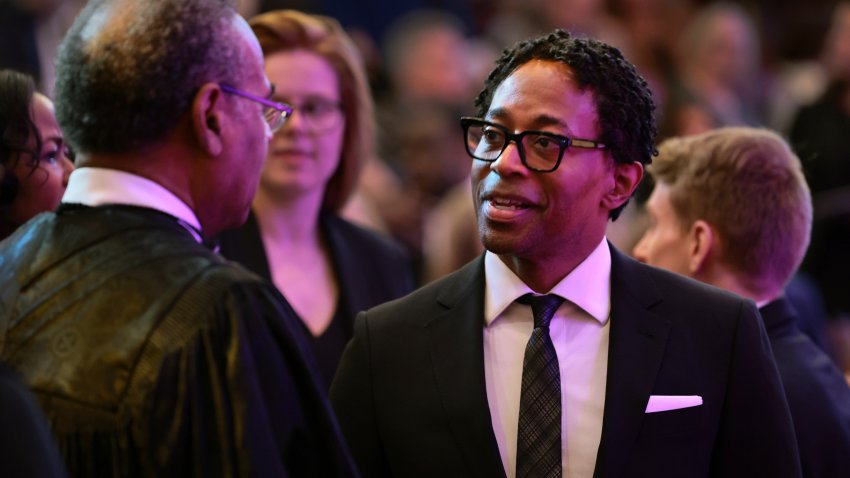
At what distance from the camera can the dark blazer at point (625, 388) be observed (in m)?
2.60

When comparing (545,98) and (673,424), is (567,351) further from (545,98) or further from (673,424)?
(545,98)

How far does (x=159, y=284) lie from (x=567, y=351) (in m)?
0.95

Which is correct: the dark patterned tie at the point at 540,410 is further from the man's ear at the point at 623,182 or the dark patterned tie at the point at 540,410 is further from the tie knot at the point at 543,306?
the man's ear at the point at 623,182

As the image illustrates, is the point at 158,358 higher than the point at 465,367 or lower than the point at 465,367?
higher

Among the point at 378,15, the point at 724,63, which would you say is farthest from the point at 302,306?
the point at 378,15

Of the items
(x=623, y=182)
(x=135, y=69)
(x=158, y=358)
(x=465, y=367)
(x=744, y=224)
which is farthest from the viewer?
(x=744, y=224)

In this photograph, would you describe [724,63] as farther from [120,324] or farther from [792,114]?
[120,324]

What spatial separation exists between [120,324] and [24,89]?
0.78 meters

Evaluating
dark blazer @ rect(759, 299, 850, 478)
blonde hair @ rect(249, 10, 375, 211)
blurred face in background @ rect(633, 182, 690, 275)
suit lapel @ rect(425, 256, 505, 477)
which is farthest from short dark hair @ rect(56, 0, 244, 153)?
blonde hair @ rect(249, 10, 375, 211)

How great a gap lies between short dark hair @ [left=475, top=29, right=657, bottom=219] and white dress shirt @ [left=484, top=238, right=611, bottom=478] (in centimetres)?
25

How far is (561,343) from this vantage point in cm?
270

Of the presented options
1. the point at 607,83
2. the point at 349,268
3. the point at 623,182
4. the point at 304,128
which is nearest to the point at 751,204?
the point at 623,182

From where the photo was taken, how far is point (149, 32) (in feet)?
7.45

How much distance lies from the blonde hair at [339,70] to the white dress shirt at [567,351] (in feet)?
4.62
